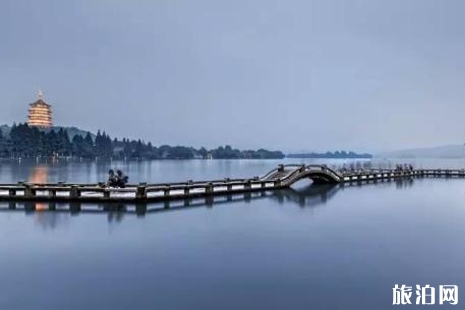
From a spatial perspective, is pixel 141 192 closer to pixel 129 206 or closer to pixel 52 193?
pixel 129 206

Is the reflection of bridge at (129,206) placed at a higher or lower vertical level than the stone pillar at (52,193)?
lower

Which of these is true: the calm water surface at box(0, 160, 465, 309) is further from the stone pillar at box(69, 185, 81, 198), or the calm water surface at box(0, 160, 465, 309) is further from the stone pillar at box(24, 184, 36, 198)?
the stone pillar at box(69, 185, 81, 198)

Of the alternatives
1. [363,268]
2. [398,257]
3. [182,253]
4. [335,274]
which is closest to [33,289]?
[182,253]

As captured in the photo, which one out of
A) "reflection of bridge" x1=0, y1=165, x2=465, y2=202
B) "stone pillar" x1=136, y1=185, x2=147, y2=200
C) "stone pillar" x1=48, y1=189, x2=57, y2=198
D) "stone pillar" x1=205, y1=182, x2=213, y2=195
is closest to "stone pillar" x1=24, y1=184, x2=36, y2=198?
"reflection of bridge" x1=0, y1=165, x2=465, y2=202

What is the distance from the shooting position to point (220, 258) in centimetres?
1313

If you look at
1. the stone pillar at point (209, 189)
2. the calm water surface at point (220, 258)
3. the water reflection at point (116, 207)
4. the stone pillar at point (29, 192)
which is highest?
the stone pillar at point (29, 192)

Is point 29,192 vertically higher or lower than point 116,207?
higher

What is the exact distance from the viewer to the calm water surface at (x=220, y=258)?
959cm

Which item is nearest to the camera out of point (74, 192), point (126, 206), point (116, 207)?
point (116, 207)

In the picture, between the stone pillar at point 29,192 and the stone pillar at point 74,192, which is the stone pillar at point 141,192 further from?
the stone pillar at point 29,192

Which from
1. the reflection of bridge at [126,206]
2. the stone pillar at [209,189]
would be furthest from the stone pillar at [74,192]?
the stone pillar at [209,189]

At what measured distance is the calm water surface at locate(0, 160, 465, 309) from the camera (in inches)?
378

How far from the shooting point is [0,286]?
33.0ft

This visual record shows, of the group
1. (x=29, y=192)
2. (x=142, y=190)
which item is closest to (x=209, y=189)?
(x=142, y=190)
